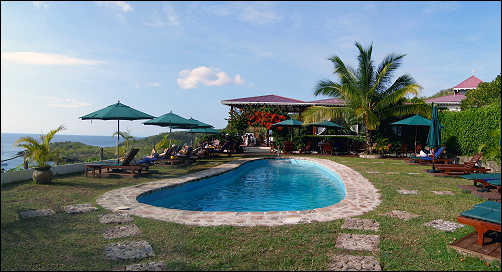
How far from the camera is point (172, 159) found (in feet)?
42.3

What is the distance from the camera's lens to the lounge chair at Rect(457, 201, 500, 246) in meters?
3.27

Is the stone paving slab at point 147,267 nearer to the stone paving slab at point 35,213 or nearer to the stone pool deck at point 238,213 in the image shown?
the stone pool deck at point 238,213

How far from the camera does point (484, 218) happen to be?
3.31m

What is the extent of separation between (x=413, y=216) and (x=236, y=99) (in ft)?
66.8

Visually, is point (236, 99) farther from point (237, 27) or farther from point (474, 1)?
→ point (474, 1)

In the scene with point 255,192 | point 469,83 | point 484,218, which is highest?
point 469,83

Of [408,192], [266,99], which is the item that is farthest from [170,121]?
[266,99]

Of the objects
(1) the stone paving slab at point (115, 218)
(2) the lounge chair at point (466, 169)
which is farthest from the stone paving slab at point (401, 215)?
(2) the lounge chair at point (466, 169)

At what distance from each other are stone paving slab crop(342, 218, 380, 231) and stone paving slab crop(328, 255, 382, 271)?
3.87ft

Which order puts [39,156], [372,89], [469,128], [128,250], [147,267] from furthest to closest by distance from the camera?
[372,89] → [469,128] → [39,156] → [128,250] → [147,267]

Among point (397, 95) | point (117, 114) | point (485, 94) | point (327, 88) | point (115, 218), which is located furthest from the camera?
point (327, 88)

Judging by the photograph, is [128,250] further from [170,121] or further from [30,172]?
[170,121]

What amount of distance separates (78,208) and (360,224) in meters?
5.20

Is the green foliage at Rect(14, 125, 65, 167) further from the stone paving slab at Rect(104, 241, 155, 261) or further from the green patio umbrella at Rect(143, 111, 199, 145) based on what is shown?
the stone paving slab at Rect(104, 241, 155, 261)
